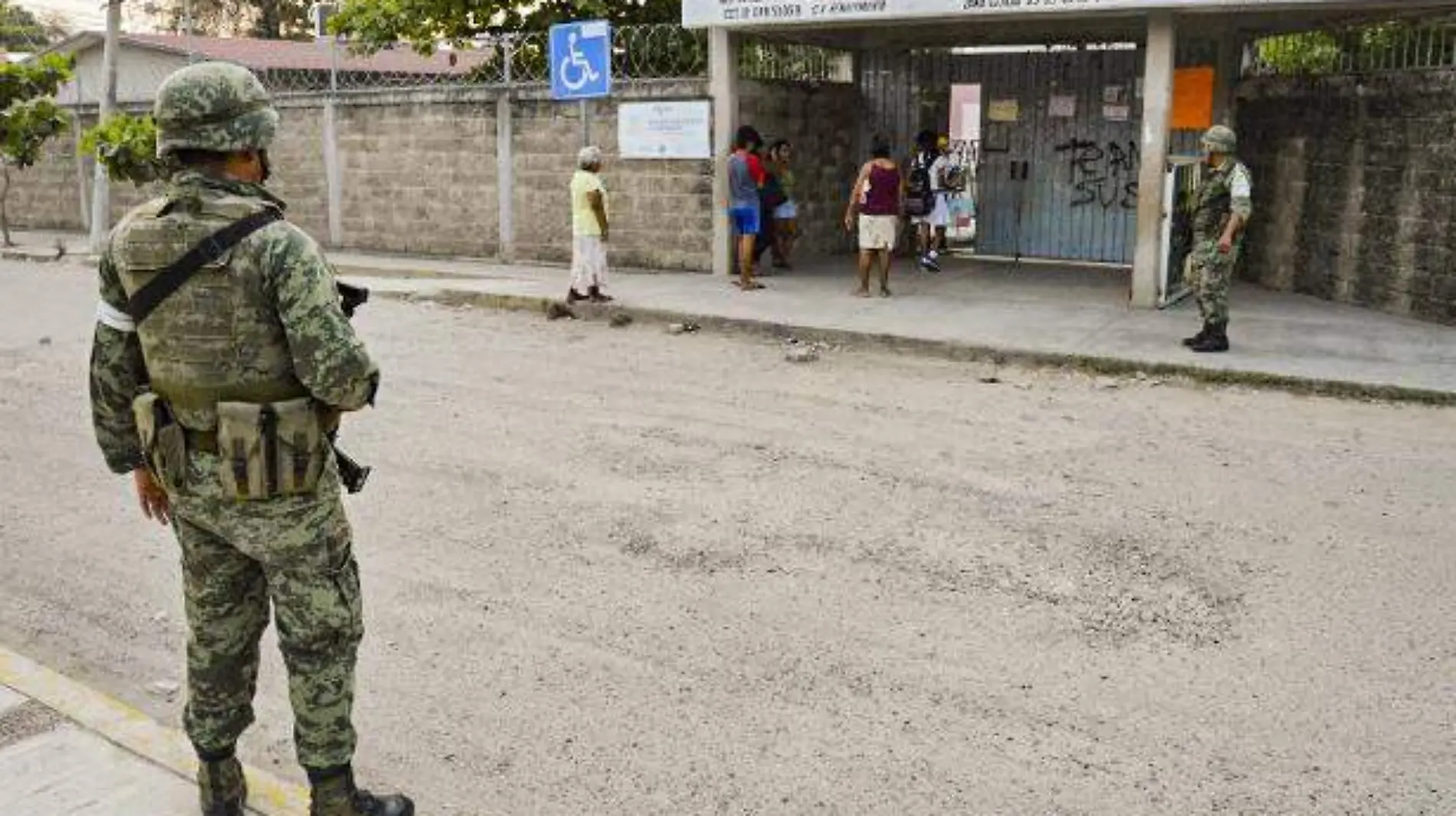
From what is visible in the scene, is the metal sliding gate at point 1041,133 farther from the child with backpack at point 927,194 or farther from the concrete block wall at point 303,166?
the concrete block wall at point 303,166

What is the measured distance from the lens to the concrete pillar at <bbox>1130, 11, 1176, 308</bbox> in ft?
37.1

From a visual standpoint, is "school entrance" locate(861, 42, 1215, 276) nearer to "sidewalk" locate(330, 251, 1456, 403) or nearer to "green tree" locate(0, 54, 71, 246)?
"sidewalk" locate(330, 251, 1456, 403)

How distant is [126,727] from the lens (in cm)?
362

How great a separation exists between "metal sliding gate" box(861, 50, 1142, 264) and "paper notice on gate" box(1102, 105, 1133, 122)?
10 millimetres

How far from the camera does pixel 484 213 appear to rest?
15.7 metres

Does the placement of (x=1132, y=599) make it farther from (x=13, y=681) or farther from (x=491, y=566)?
(x=13, y=681)

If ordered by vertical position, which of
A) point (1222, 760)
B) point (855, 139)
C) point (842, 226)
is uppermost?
point (855, 139)

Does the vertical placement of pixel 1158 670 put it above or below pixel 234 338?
below

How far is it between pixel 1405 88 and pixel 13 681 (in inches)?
446

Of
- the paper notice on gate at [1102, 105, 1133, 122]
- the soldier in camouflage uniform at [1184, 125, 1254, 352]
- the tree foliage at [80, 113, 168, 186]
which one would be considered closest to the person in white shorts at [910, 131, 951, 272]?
the paper notice on gate at [1102, 105, 1133, 122]

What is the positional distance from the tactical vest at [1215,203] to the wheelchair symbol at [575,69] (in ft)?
20.8

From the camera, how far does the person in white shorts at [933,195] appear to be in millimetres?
14797

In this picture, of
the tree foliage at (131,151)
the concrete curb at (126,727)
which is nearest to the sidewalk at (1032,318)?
the tree foliage at (131,151)

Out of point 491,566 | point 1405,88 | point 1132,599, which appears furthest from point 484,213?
point 1132,599
